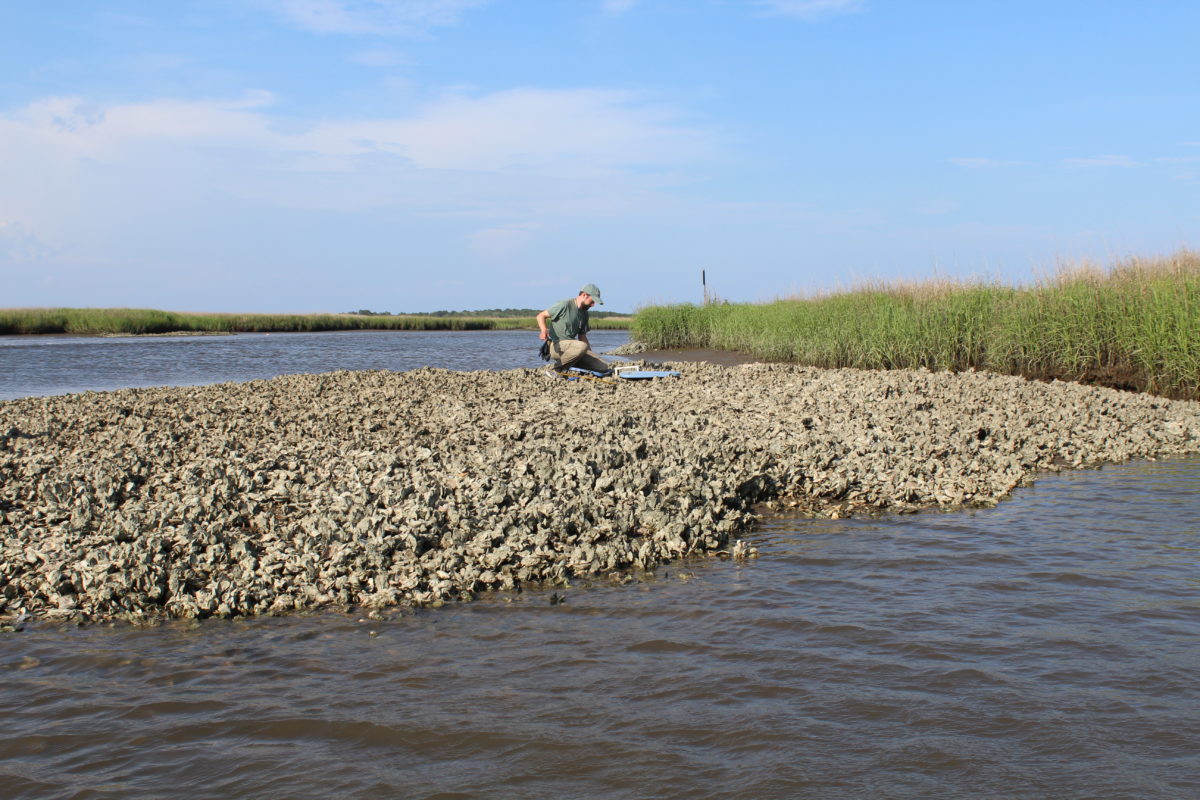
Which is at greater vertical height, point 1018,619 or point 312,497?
point 312,497

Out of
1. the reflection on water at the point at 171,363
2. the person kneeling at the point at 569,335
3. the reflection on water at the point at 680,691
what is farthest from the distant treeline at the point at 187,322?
the reflection on water at the point at 680,691

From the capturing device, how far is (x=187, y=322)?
2200 inches

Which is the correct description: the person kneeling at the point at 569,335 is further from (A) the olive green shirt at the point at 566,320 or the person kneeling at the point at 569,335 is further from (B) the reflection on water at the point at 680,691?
(B) the reflection on water at the point at 680,691

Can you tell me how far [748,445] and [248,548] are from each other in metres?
4.81

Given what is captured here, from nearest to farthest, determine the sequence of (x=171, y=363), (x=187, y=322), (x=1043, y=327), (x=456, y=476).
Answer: (x=456, y=476) → (x=1043, y=327) → (x=171, y=363) → (x=187, y=322)

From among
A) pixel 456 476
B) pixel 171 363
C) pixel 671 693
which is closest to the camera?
pixel 671 693

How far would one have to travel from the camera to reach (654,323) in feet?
109

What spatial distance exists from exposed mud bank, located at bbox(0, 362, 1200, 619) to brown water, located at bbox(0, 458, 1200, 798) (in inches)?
16.2

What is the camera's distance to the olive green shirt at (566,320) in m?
15.6

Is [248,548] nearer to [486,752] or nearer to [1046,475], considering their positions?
[486,752]

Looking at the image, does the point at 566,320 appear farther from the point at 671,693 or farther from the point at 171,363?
the point at 171,363

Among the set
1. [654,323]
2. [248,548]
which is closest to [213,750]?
[248,548]

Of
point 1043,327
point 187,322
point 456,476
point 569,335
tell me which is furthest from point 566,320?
point 187,322

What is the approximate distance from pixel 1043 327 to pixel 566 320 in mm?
8207
